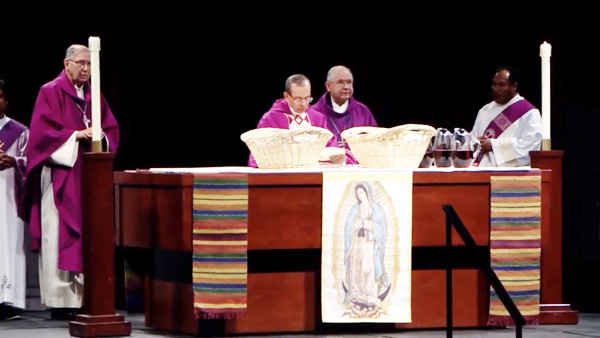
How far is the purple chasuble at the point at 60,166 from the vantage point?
8.78m

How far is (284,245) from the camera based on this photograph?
7.99m

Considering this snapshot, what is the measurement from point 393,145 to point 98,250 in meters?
1.66

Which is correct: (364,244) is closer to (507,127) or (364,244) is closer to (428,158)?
(428,158)

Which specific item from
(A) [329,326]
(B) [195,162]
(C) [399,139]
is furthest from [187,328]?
(B) [195,162]

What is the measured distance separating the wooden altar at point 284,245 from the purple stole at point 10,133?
1113 millimetres

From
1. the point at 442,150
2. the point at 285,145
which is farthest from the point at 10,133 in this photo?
the point at 442,150

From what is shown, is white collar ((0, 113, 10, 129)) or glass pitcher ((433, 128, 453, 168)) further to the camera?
white collar ((0, 113, 10, 129))

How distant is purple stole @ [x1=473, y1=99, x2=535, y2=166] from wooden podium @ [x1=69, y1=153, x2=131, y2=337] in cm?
276

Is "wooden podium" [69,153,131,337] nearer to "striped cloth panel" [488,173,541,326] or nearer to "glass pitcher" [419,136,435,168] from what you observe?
"glass pitcher" [419,136,435,168]

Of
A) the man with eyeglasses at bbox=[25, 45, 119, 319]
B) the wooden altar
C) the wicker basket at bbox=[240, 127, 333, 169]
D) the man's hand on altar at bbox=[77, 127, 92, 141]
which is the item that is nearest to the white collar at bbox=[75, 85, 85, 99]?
the man with eyeglasses at bbox=[25, 45, 119, 319]

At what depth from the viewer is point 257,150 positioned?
8258 mm

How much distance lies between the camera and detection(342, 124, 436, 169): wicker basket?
8.23m

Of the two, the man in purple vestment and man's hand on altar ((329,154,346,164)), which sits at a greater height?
the man in purple vestment

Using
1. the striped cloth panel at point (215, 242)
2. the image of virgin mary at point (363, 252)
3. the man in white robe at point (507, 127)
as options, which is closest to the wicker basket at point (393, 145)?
the image of virgin mary at point (363, 252)
